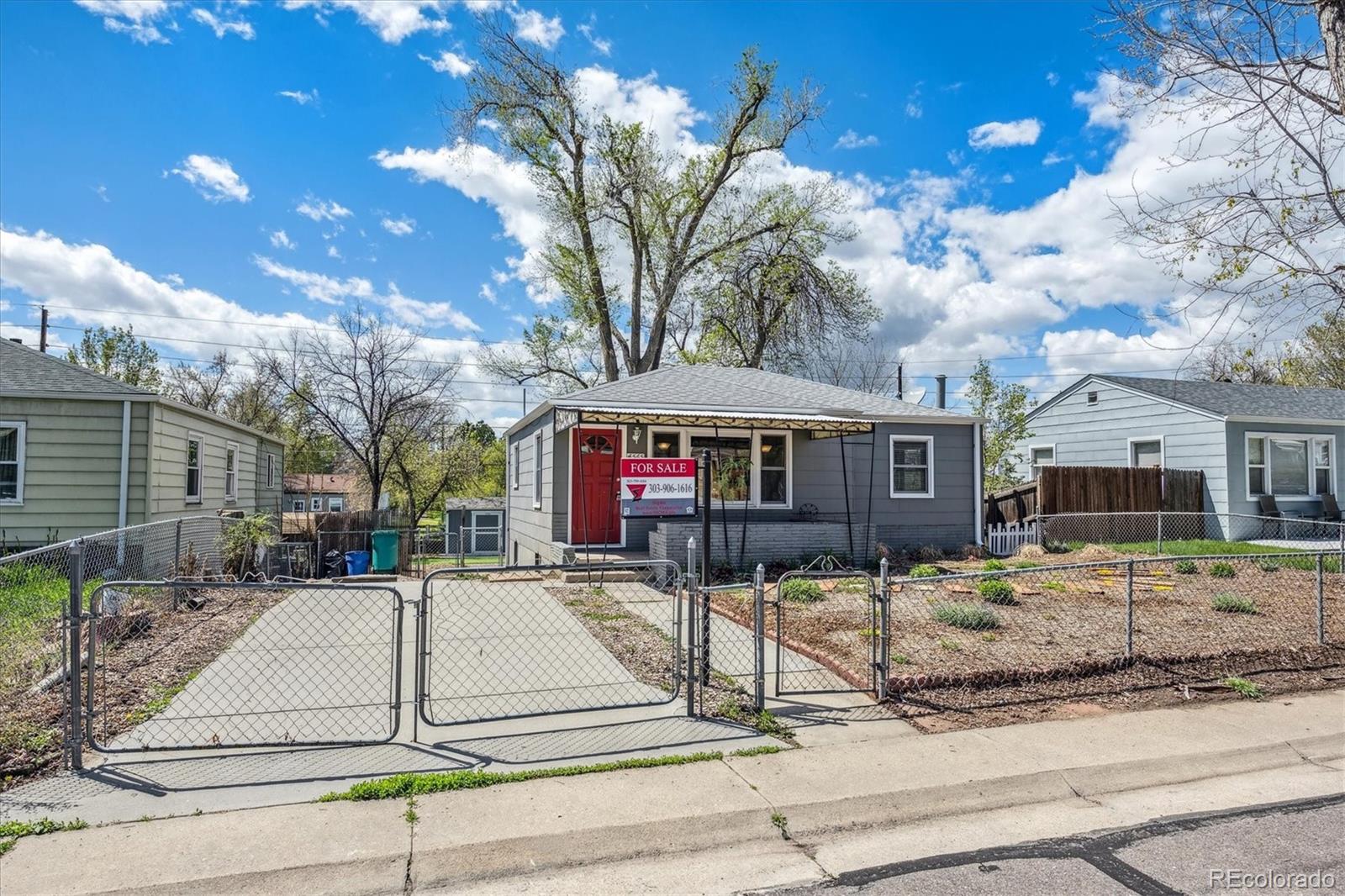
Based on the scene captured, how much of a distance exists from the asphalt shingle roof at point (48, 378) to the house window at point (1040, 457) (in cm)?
2255

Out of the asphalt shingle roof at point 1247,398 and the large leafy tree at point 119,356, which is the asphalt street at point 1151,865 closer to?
the asphalt shingle roof at point 1247,398

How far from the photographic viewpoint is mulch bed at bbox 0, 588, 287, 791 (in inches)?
173

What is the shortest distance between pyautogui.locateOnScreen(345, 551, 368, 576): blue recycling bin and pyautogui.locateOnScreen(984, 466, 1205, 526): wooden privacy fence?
14.6 meters

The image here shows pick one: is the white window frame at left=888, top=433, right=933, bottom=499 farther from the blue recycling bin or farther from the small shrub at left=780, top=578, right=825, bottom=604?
the blue recycling bin

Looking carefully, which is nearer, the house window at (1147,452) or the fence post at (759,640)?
the fence post at (759,640)

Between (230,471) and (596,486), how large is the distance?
412 inches

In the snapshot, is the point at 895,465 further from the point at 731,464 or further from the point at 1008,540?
the point at 731,464

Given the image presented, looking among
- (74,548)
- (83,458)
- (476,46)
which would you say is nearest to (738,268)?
(476,46)

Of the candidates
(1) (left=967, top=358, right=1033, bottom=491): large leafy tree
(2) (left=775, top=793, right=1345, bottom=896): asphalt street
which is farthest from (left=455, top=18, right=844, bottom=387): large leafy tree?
(2) (left=775, top=793, right=1345, bottom=896): asphalt street

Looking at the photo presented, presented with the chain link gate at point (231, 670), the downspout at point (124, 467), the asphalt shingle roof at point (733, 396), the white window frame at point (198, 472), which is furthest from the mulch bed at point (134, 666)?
the white window frame at point (198, 472)

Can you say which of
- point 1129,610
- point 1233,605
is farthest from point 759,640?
point 1233,605

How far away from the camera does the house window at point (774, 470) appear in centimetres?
1441

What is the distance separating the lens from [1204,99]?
698cm

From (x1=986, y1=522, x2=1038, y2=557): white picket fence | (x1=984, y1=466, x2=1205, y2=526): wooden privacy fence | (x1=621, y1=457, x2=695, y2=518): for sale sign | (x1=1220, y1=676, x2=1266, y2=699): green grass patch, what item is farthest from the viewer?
(x1=984, y1=466, x2=1205, y2=526): wooden privacy fence
